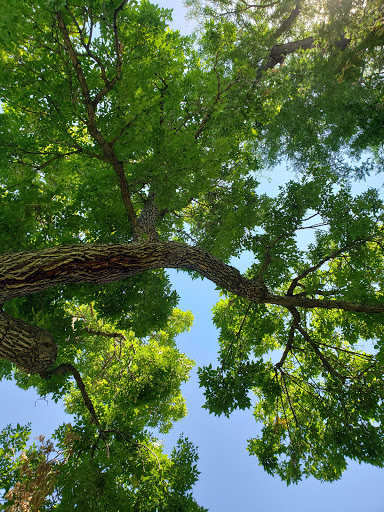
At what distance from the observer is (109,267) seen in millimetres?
4535

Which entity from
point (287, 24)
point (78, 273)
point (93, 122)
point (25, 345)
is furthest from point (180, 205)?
point (287, 24)

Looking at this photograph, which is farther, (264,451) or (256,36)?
(256,36)

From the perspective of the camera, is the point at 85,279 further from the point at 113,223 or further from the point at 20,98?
the point at 20,98

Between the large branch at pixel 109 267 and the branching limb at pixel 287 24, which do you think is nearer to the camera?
the large branch at pixel 109 267

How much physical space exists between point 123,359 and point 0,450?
174 inches

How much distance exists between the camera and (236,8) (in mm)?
9555

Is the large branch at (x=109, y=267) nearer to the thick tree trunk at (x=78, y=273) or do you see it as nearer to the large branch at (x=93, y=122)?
the thick tree trunk at (x=78, y=273)

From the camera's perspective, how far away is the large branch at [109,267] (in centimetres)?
407

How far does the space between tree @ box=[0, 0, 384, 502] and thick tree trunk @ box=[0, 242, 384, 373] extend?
27 mm

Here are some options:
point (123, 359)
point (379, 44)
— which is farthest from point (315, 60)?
point (123, 359)

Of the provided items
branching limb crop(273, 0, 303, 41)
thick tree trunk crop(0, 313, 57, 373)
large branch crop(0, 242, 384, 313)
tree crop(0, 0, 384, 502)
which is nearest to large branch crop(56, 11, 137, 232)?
tree crop(0, 0, 384, 502)

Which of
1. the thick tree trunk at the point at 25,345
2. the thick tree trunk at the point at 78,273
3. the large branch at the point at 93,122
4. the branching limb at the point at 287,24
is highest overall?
the branching limb at the point at 287,24

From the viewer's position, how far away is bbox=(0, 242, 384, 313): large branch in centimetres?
407

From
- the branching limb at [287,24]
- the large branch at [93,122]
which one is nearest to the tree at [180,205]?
the large branch at [93,122]
